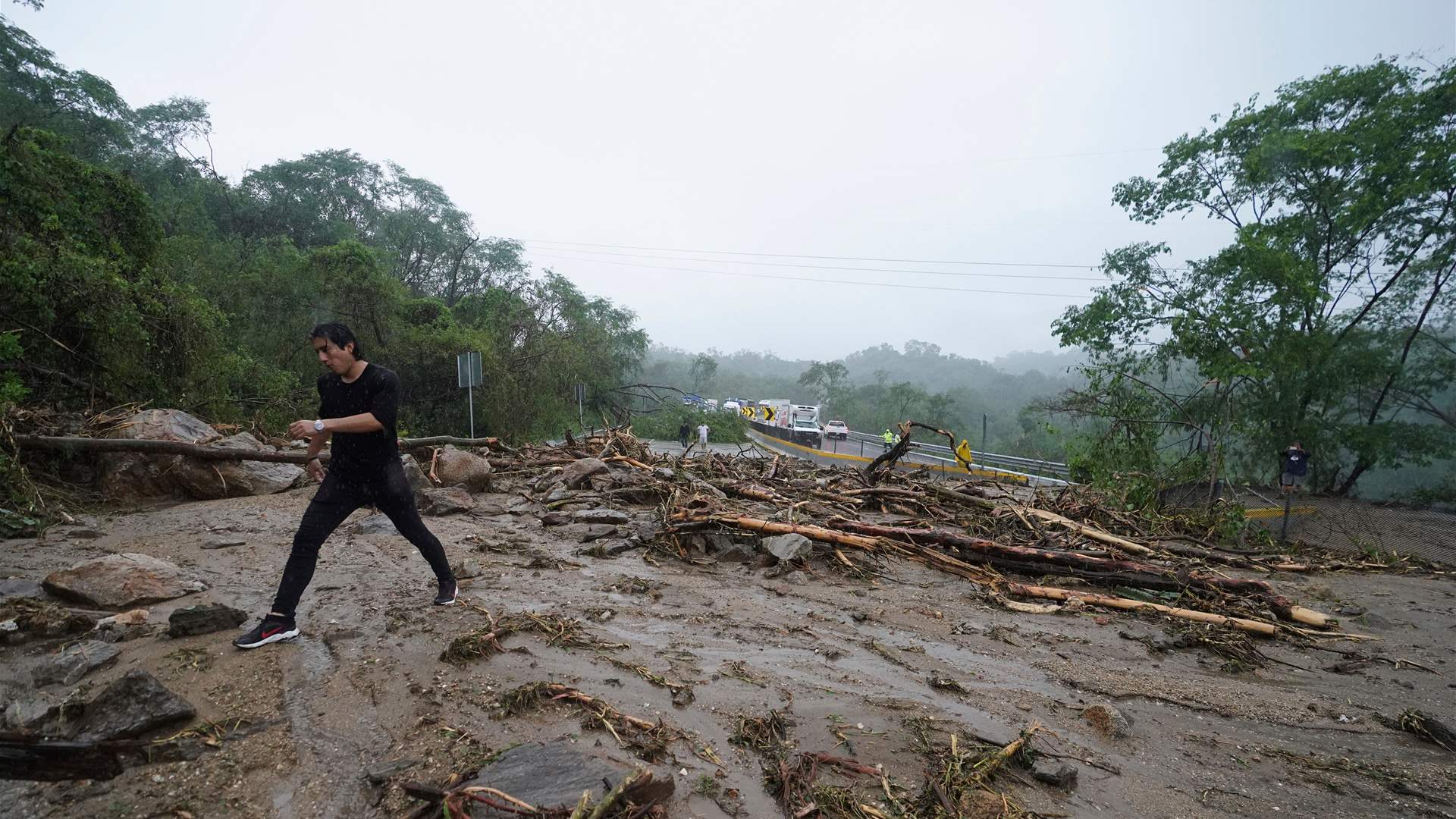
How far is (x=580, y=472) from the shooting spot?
8953mm

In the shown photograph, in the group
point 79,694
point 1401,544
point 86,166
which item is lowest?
point 1401,544

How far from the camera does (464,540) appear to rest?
20.1 ft

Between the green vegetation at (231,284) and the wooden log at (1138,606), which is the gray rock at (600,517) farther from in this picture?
the green vegetation at (231,284)

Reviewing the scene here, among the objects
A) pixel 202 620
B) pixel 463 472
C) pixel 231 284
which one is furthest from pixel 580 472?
pixel 231 284

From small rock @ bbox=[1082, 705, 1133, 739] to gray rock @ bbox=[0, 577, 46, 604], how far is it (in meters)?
5.71

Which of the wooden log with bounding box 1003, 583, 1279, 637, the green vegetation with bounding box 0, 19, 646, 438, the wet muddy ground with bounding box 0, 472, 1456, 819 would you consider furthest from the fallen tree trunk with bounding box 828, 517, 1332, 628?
the green vegetation with bounding box 0, 19, 646, 438

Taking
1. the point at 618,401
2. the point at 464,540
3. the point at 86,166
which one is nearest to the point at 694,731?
the point at 464,540

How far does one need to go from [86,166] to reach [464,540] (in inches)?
397

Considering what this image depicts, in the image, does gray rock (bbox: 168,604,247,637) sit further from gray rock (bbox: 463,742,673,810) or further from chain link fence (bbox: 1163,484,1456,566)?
chain link fence (bbox: 1163,484,1456,566)

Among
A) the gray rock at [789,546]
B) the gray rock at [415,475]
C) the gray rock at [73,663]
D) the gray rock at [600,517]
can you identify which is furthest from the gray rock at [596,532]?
the gray rock at [73,663]

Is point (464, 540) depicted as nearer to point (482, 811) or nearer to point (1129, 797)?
point (482, 811)

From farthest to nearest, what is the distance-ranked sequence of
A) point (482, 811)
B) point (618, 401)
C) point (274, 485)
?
1. point (618, 401)
2. point (274, 485)
3. point (482, 811)

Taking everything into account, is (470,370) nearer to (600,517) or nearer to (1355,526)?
(600,517)

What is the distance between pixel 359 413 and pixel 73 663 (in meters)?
1.57
